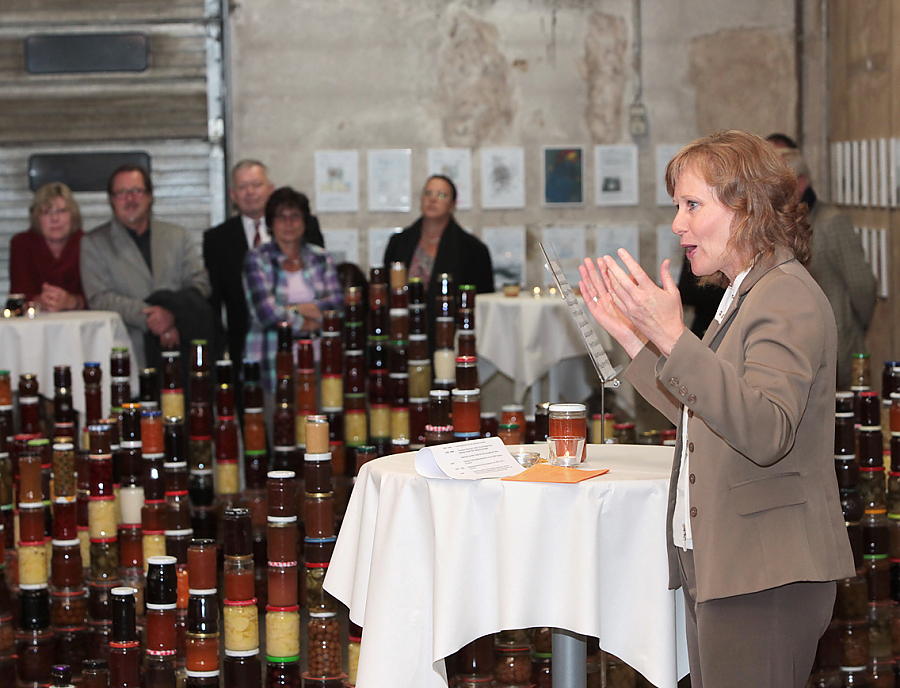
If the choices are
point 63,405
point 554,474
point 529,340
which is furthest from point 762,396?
point 529,340

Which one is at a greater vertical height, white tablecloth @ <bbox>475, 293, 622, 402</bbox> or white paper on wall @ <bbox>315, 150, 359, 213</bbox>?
white paper on wall @ <bbox>315, 150, 359, 213</bbox>

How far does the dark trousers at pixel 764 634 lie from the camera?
204 cm

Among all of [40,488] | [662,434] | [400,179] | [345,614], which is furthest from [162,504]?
[400,179]

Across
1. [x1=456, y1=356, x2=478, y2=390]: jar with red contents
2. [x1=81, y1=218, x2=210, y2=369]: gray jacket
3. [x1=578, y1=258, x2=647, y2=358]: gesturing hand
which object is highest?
[x1=81, y1=218, x2=210, y2=369]: gray jacket

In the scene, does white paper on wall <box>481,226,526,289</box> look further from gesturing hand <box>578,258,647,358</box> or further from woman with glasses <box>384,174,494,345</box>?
gesturing hand <box>578,258,647,358</box>

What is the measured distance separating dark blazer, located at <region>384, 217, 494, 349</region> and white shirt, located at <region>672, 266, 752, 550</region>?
410cm

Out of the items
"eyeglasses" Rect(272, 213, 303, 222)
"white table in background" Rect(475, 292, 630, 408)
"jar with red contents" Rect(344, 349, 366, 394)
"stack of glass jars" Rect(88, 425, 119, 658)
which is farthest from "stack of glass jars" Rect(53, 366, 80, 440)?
"white table in background" Rect(475, 292, 630, 408)

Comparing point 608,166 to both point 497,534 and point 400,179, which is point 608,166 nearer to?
point 400,179

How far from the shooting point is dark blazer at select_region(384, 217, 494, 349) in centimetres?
645

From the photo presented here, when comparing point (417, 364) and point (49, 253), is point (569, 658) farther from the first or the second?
point (49, 253)

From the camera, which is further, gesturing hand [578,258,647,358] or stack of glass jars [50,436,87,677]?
stack of glass jars [50,436,87,677]

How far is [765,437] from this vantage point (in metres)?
1.93

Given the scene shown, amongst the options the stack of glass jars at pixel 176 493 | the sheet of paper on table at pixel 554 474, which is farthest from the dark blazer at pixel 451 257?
the sheet of paper on table at pixel 554 474

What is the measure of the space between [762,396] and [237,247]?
4917 millimetres
